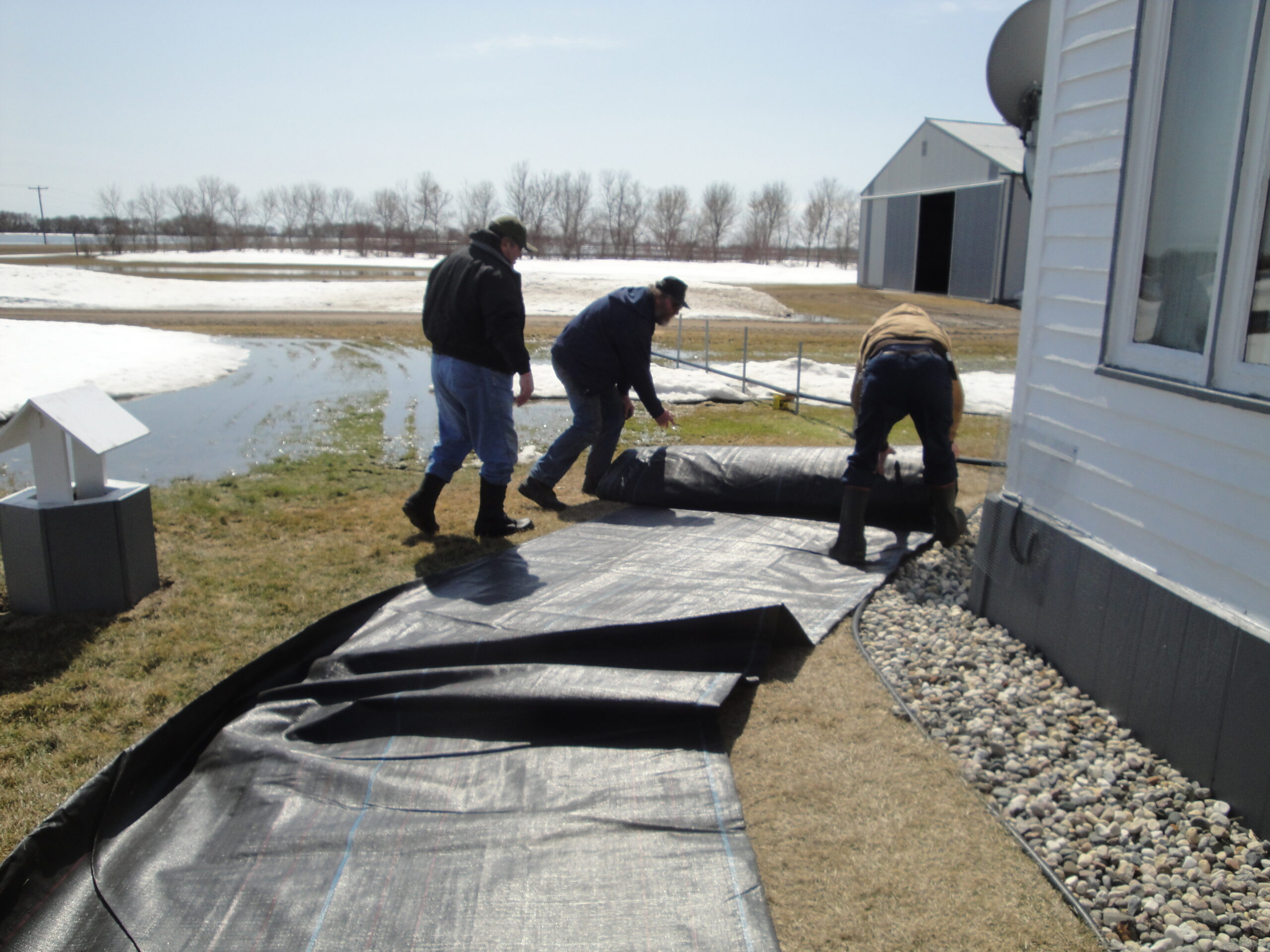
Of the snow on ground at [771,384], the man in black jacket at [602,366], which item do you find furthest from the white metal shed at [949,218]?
the snow on ground at [771,384]

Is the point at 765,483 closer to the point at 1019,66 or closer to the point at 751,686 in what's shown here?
the point at 751,686

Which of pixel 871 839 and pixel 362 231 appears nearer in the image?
pixel 871 839

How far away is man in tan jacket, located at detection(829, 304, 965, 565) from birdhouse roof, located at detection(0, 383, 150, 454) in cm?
330

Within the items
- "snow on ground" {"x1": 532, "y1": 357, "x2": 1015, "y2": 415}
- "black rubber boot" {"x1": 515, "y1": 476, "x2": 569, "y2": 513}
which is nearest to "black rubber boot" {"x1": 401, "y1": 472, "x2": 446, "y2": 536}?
"black rubber boot" {"x1": 515, "y1": 476, "x2": 569, "y2": 513}

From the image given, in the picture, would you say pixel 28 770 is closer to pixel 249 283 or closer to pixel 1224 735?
pixel 1224 735

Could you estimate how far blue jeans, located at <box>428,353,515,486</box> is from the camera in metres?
4.59

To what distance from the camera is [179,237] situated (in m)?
66.0

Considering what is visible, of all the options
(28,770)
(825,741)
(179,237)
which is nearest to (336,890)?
(28,770)

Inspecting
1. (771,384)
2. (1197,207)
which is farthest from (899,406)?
(771,384)

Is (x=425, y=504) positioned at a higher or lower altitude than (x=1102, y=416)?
lower

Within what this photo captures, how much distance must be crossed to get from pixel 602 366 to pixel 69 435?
3.01 meters

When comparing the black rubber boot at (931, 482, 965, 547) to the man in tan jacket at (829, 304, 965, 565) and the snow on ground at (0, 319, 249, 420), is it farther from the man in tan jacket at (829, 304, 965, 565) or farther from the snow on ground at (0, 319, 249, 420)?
the snow on ground at (0, 319, 249, 420)

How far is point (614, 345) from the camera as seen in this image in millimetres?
5672

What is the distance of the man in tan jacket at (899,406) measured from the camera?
4.21 metres
